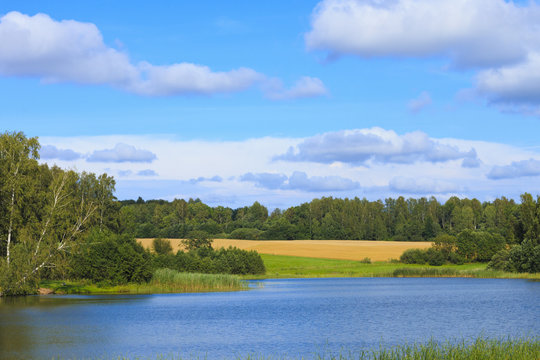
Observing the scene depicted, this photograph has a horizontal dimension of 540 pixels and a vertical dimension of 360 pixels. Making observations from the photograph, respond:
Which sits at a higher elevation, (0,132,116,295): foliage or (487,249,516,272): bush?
(0,132,116,295): foliage

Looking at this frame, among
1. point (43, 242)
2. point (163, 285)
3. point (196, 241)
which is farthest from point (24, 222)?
point (196, 241)

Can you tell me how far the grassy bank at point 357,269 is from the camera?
111 metres

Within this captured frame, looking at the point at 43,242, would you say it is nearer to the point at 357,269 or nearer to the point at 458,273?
the point at 458,273

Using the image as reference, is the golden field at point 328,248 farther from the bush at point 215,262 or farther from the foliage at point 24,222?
the foliage at point 24,222

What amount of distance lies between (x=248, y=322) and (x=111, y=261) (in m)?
33.0

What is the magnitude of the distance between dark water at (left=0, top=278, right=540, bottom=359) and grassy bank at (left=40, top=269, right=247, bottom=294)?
4445 mm

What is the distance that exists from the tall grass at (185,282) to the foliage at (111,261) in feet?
6.60

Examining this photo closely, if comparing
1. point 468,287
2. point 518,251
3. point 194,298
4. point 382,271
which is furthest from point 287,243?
point 194,298

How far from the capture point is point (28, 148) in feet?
226

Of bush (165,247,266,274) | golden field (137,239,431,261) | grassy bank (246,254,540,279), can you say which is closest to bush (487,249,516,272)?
grassy bank (246,254,540,279)

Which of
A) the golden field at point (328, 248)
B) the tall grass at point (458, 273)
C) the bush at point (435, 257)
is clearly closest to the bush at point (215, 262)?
the tall grass at point (458, 273)

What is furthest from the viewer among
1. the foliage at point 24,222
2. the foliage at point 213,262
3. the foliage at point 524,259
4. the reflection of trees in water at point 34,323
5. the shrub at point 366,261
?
the shrub at point 366,261

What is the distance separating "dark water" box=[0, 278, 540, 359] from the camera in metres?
36.1

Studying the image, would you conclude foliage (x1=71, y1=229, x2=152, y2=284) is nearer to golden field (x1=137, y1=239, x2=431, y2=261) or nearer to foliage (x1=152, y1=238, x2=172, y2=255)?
foliage (x1=152, y1=238, x2=172, y2=255)
